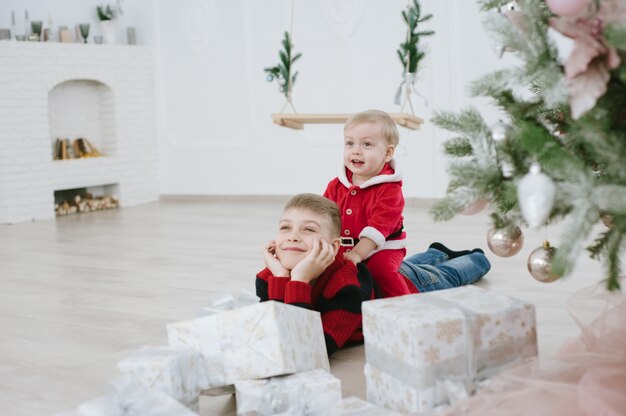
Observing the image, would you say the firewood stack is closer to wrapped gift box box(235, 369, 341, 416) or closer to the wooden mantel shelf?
the wooden mantel shelf

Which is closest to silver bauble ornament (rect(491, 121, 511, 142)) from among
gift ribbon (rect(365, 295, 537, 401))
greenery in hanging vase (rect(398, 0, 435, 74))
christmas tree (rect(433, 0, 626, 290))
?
christmas tree (rect(433, 0, 626, 290))

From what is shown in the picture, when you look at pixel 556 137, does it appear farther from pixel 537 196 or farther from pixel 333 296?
pixel 333 296

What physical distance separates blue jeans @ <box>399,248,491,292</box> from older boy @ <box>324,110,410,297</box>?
10 centimetres

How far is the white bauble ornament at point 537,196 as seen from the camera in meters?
1.13

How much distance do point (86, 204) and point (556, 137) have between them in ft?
17.8

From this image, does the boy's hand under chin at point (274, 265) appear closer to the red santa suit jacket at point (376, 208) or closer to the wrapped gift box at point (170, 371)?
the red santa suit jacket at point (376, 208)

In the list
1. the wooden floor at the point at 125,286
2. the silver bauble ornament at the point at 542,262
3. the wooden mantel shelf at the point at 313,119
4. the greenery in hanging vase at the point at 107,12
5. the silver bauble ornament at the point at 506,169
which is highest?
the greenery in hanging vase at the point at 107,12

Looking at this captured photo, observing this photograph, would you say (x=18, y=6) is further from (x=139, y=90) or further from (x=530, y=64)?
(x=530, y=64)

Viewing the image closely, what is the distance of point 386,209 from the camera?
229cm

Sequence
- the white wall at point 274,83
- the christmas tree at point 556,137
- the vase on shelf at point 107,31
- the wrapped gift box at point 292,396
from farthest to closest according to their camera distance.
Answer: the vase on shelf at point 107,31, the white wall at point 274,83, the wrapped gift box at point 292,396, the christmas tree at point 556,137

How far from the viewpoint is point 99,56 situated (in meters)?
6.27

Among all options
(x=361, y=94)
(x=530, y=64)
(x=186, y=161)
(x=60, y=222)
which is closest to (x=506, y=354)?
(x=530, y=64)

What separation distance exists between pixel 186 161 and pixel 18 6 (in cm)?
176

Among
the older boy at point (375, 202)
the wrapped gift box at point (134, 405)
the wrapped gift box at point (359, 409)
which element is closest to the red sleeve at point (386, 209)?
the older boy at point (375, 202)
